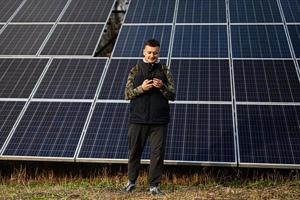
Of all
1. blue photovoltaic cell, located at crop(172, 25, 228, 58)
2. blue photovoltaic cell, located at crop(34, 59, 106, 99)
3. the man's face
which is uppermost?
blue photovoltaic cell, located at crop(172, 25, 228, 58)

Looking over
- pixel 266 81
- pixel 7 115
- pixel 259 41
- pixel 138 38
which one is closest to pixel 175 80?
pixel 266 81

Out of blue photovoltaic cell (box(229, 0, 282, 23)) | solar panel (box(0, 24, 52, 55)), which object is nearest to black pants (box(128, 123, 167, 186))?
solar panel (box(0, 24, 52, 55))

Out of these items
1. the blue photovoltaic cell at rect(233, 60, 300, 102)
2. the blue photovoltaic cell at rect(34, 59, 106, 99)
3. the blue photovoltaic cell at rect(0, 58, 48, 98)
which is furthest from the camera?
the blue photovoltaic cell at rect(0, 58, 48, 98)

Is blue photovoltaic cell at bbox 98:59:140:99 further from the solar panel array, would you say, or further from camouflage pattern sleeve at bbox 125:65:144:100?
camouflage pattern sleeve at bbox 125:65:144:100

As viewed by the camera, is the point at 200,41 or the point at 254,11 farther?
the point at 254,11

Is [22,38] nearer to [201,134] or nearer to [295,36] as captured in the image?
[201,134]

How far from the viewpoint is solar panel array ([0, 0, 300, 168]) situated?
8.27 m

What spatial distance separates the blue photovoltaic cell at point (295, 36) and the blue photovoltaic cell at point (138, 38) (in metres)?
3.04

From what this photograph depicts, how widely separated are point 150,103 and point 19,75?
197 inches

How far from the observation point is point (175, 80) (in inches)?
385

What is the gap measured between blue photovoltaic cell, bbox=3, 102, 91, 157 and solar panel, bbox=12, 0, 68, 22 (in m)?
4.16

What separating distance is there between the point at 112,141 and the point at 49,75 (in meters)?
2.80

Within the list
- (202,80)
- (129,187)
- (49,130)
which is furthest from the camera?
(202,80)

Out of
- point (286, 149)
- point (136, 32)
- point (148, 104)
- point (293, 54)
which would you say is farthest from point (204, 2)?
point (148, 104)
